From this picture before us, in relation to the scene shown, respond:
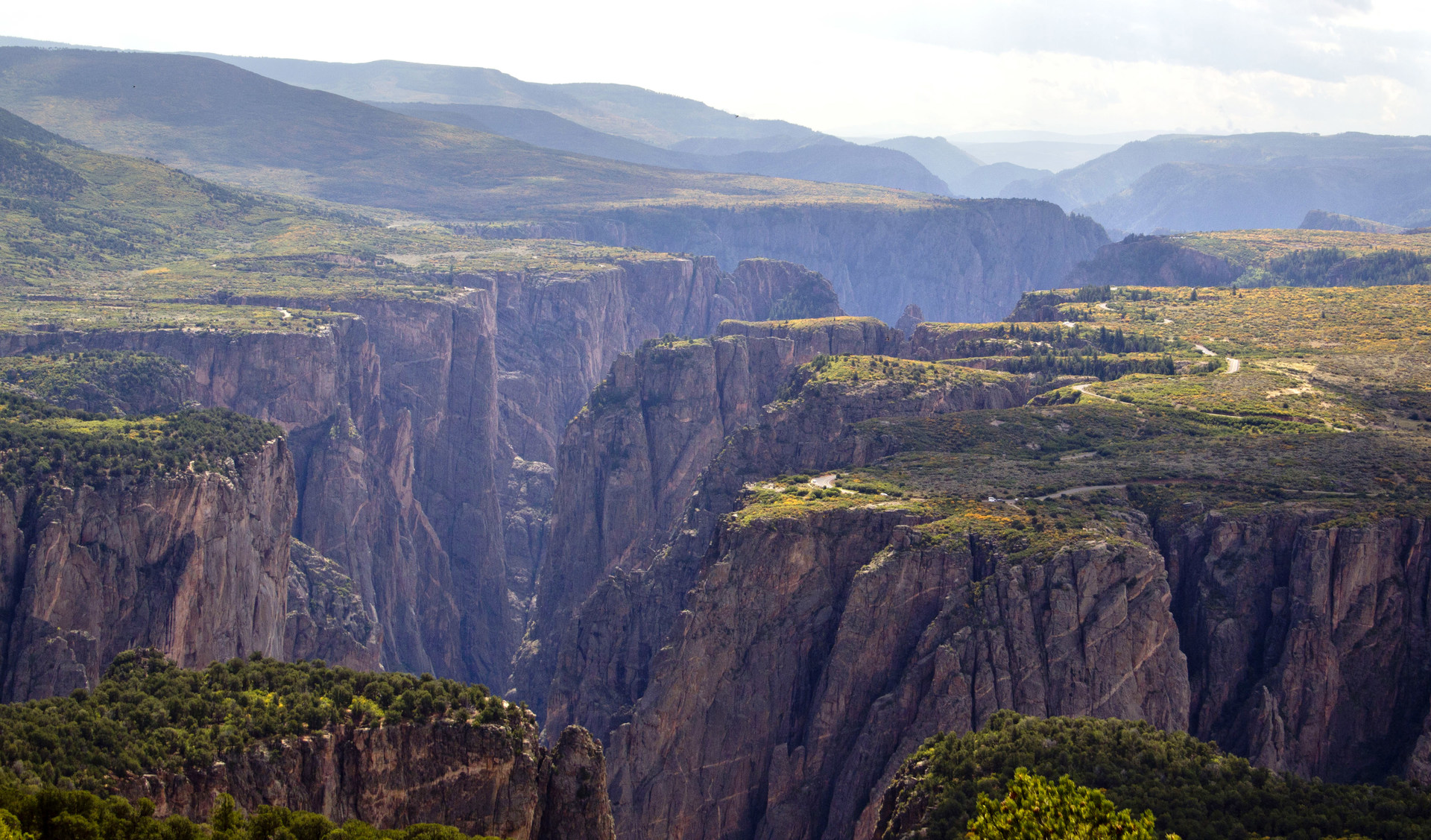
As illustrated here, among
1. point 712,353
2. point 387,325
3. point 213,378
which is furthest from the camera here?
point 387,325

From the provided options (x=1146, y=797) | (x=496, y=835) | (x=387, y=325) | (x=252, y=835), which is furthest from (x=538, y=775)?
(x=387, y=325)

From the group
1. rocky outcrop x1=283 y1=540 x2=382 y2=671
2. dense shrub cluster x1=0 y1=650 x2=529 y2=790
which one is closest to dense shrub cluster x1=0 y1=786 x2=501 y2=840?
dense shrub cluster x1=0 y1=650 x2=529 y2=790

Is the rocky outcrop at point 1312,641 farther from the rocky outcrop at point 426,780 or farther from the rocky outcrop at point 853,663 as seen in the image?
the rocky outcrop at point 426,780

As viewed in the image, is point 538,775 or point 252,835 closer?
point 252,835

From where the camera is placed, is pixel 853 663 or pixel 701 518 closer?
pixel 853 663

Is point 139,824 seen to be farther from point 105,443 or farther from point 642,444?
point 642,444

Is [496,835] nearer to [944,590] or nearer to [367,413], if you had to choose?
[944,590]

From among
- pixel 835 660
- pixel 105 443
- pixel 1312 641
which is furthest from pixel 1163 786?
pixel 105 443
